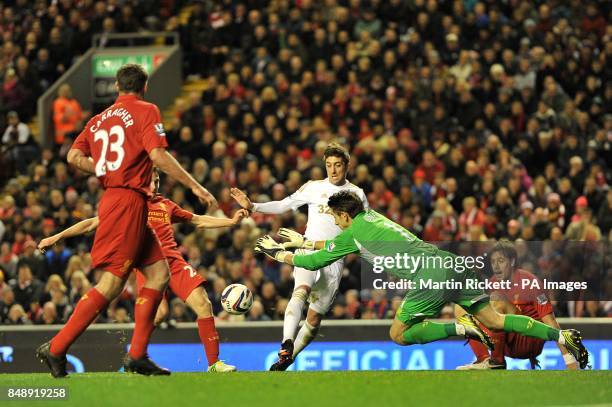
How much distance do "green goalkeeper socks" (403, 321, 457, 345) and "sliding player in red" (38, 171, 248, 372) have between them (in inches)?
63.8

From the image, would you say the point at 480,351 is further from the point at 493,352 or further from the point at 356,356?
the point at 356,356

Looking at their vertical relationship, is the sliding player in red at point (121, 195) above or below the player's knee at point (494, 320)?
above

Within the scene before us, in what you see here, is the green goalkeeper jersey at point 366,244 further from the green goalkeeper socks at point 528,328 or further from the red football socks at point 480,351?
the red football socks at point 480,351

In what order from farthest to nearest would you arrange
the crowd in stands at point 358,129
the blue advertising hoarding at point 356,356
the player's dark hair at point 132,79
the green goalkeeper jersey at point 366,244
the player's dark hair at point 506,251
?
the crowd in stands at point 358,129 < the blue advertising hoarding at point 356,356 < the player's dark hair at point 506,251 < the green goalkeeper jersey at point 366,244 < the player's dark hair at point 132,79

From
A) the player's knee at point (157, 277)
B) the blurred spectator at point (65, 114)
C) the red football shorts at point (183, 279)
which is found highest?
the player's knee at point (157, 277)

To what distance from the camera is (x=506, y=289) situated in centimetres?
1363

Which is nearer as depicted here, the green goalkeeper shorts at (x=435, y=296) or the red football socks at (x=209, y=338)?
the green goalkeeper shorts at (x=435, y=296)

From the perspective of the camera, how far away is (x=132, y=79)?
34.8ft

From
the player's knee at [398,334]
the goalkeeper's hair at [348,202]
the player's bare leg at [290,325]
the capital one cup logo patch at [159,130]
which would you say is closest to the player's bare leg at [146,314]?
the capital one cup logo patch at [159,130]

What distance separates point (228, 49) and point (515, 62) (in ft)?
18.3

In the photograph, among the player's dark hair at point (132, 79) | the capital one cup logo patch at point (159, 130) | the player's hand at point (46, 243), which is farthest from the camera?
the player's hand at point (46, 243)

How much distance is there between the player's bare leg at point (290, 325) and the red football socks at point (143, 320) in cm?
228

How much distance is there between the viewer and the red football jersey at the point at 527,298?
13523 millimetres

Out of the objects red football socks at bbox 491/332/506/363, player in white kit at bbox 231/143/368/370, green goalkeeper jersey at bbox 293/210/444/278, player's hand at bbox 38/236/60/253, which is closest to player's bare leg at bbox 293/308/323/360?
player in white kit at bbox 231/143/368/370
